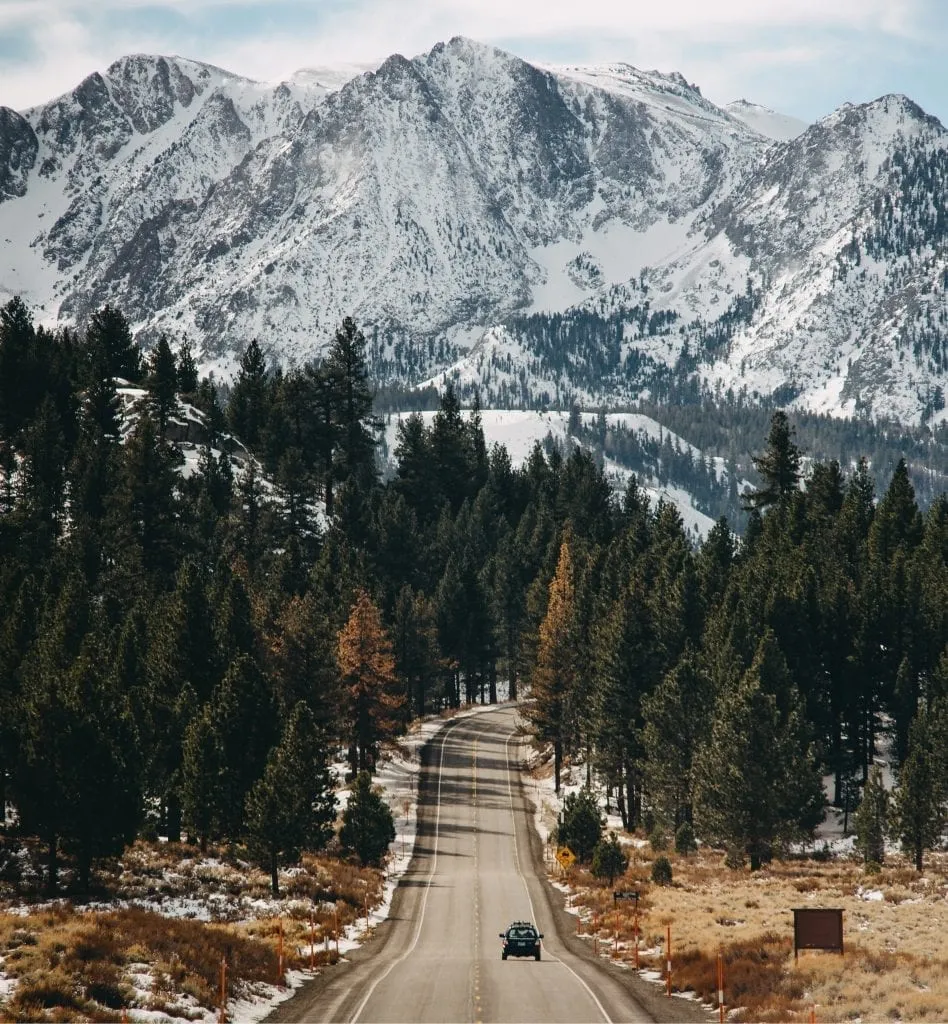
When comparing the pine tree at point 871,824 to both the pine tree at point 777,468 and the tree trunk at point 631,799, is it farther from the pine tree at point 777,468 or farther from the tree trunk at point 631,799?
the pine tree at point 777,468

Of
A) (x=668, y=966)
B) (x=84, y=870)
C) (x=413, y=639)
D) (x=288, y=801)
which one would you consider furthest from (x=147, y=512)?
(x=668, y=966)

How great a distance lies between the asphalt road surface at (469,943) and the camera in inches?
1410

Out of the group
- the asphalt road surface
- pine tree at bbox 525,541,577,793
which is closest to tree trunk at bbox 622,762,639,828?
the asphalt road surface

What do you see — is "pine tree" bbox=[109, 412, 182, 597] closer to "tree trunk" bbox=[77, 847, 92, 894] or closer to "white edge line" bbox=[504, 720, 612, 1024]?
"white edge line" bbox=[504, 720, 612, 1024]

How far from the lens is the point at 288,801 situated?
5544 cm

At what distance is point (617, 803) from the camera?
306ft

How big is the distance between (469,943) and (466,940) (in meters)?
0.83

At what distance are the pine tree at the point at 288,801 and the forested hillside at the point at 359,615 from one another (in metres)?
0.18

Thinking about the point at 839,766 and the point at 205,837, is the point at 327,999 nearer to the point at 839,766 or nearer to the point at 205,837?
the point at 205,837

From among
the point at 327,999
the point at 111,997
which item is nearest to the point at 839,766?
the point at 327,999

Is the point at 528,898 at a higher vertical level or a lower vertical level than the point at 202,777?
lower

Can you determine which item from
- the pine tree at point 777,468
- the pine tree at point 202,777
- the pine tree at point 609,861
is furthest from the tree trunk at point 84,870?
the pine tree at point 777,468

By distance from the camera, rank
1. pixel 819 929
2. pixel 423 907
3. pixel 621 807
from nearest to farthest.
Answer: pixel 819 929 < pixel 423 907 < pixel 621 807

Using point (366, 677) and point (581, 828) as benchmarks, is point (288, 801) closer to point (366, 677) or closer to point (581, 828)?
point (581, 828)
